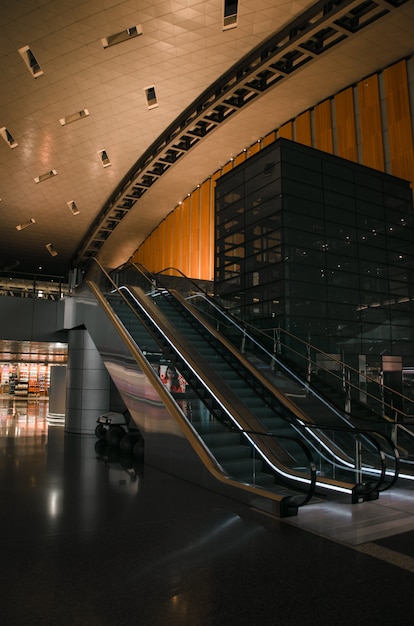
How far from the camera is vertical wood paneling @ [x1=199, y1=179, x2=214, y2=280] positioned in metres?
23.4

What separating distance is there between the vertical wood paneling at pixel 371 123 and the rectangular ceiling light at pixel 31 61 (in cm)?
1075

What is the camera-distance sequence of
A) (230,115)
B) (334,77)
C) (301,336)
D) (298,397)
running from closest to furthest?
(298,397) → (301,336) → (334,77) → (230,115)

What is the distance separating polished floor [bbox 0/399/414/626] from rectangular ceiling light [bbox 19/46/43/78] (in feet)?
45.1

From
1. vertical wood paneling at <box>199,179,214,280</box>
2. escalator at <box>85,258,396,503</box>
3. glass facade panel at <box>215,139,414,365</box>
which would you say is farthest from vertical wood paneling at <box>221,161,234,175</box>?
escalator at <box>85,258,396,503</box>

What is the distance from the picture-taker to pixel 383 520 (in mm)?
5102

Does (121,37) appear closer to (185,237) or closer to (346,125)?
(346,125)

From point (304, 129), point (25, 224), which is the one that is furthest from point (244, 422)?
point (25, 224)

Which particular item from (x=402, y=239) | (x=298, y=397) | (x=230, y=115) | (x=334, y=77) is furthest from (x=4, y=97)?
(x=298, y=397)

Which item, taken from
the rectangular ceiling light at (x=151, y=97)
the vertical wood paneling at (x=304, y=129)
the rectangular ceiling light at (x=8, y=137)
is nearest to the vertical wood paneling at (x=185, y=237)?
the rectangular ceiling light at (x=151, y=97)

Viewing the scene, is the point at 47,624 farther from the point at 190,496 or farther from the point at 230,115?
the point at 230,115

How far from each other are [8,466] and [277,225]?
7.59m

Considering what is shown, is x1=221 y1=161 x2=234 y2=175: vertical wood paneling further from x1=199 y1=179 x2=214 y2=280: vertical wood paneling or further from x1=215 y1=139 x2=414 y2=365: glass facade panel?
x1=215 y1=139 x2=414 y2=365: glass facade panel

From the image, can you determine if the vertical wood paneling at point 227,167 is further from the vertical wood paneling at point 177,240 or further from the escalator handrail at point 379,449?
the escalator handrail at point 379,449

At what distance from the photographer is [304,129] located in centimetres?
1786
